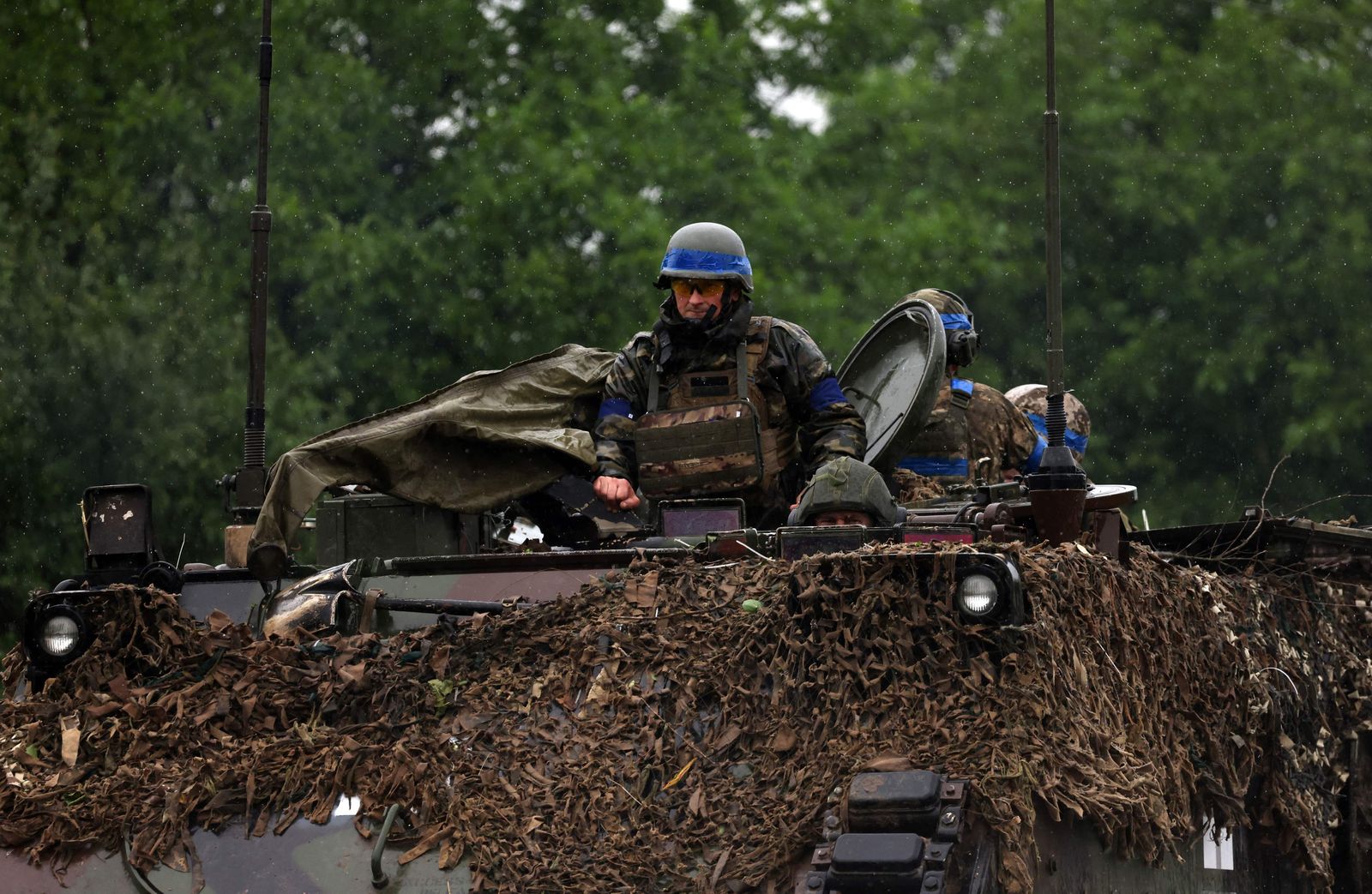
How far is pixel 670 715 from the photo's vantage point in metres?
6.60

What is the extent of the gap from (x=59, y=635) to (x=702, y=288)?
9.18 ft

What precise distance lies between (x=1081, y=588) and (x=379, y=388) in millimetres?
16659

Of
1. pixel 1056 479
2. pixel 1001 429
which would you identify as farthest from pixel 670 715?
pixel 1001 429

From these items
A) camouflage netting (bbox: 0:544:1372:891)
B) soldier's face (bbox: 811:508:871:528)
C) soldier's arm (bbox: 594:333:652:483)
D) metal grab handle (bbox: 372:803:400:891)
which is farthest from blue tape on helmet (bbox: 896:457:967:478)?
metal grab handle (bbox: 372:803:400:891)

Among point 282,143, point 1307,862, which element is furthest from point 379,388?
point 1307,862

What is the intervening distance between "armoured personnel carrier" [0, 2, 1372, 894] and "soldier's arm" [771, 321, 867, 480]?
86 cm

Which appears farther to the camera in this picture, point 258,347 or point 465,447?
point 258,347

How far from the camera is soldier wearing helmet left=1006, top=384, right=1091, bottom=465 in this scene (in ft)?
41.9

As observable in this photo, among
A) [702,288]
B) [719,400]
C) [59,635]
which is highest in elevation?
[702,288]

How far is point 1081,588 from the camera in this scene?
270 inches

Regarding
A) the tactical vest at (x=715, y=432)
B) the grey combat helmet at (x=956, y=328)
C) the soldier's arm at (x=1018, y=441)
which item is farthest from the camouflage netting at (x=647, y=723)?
the soldier's arm at (x=1018, y=441)

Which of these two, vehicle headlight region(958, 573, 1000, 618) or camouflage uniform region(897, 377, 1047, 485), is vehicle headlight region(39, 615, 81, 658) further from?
camouflage uniform region(897, 377, 1047, 485)

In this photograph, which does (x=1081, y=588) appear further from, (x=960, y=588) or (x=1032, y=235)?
(x=1032, y=235)

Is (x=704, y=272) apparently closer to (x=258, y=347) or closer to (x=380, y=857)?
(x=258, y=347)
